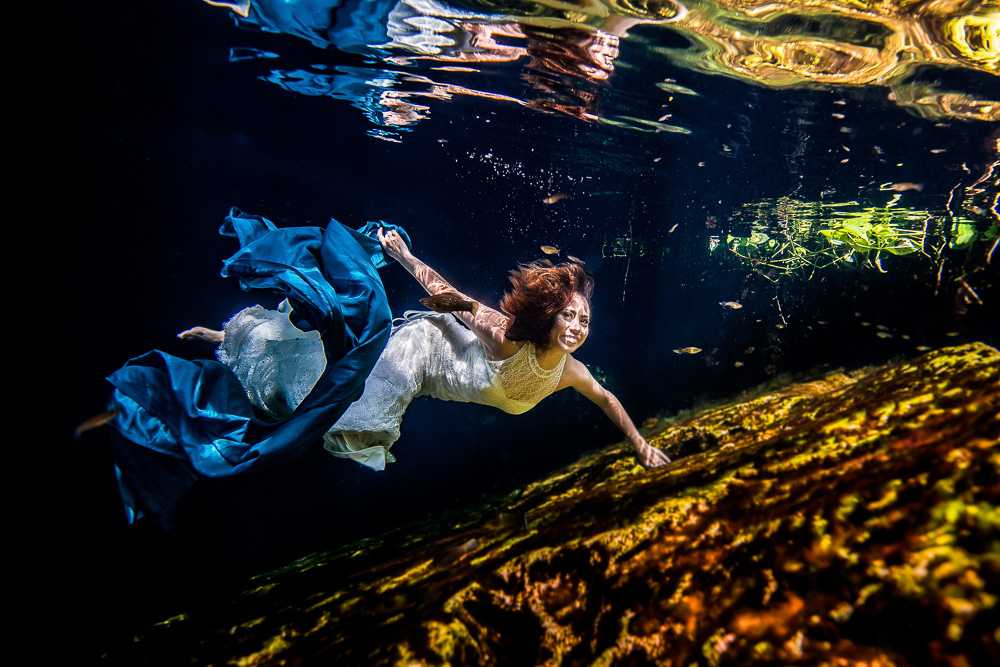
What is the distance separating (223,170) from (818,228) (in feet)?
82.2

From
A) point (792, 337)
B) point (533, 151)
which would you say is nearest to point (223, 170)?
point (533, 151)

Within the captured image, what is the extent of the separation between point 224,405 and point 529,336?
11.9ft

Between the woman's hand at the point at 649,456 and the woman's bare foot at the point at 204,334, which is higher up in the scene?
Answer: the woman's bare foot at the point at 204,334

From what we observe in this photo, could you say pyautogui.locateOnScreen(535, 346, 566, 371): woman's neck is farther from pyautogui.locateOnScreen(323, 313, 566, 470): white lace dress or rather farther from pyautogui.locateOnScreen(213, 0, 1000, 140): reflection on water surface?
pyautogui.locateOnScreen(213, 0, 1000, 140): reflection on water surface

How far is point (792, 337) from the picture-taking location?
1294cm

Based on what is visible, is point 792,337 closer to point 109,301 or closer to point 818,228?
point 818,228

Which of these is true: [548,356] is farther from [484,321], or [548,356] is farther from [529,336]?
[484,321]

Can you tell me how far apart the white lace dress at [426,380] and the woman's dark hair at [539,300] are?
244 millimetres

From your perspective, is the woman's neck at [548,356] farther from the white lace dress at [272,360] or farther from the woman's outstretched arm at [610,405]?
the white lace dress at [272,360]

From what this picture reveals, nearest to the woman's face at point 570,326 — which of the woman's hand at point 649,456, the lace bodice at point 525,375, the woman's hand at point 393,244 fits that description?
the lace bodice at point 525,375

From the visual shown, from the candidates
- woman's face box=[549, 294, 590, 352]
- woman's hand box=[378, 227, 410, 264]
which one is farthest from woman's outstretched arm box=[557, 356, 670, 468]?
woman's hand box=[378, 227, 410, 264]

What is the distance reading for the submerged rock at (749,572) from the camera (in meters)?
1.10

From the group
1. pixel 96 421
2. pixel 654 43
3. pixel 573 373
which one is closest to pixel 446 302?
pixel 573 373

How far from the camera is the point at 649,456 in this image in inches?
175
